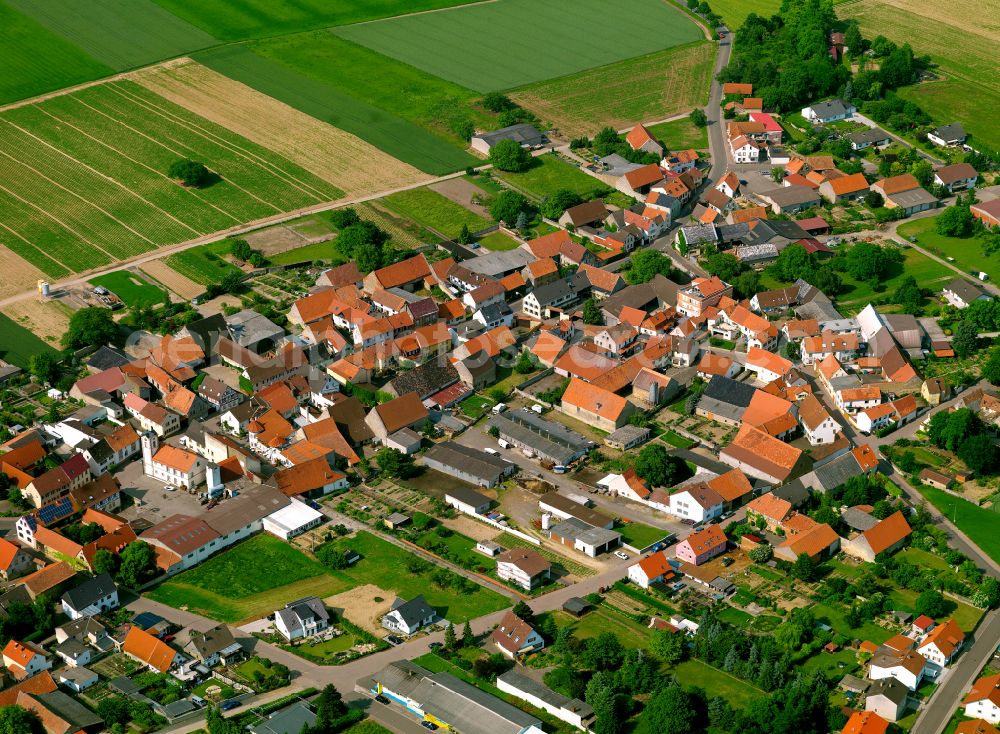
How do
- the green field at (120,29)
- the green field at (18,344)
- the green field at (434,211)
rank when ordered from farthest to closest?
1. the green field at (120,29)
2. the green field at (434,211)
3. the green field at (18,344)

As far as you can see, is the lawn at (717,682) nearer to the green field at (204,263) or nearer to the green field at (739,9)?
the green field at (204,263)

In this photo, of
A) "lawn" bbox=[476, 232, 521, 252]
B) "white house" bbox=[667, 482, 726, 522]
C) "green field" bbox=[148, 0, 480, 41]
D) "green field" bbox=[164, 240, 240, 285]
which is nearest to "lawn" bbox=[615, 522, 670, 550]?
"white house" bbox=[667, 482, 726, 522]

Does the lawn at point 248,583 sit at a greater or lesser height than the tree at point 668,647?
lesser

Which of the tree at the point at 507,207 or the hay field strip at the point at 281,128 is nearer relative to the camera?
the tree at the point at 507,207

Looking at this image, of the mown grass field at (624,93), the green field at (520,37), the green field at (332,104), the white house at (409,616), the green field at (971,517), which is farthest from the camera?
the green field at (520,37)

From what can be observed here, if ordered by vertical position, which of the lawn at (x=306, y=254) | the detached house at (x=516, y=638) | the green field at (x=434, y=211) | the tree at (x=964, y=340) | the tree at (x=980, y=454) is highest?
the tree at (x=964, y=340)

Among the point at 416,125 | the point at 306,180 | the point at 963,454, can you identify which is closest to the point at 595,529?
the point at 963,454

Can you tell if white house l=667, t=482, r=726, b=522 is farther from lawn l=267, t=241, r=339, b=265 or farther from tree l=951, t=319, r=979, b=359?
lawn l=267, t=241, r=339, b=265

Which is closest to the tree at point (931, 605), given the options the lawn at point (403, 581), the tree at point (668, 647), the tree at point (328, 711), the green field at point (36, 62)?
the tree at point (668, 647)
